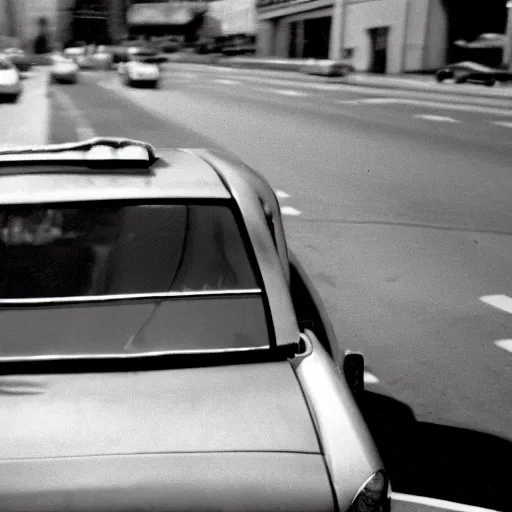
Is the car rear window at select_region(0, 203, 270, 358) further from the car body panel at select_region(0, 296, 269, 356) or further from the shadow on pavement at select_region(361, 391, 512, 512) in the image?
the shadow on pavement at select_region(361, 391, 512, 512)

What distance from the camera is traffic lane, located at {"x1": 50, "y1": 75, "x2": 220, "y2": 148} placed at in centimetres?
1721

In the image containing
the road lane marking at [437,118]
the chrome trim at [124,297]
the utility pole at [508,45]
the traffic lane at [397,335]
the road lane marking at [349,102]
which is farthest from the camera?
the utility pole at [508,45]

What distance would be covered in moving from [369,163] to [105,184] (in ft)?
39.8

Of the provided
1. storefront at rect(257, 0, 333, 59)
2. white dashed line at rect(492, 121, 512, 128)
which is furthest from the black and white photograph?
storefront at rect(257, 0, 333, 59)

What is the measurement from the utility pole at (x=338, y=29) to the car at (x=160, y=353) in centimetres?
6417

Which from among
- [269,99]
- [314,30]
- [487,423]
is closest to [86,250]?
[487,423]

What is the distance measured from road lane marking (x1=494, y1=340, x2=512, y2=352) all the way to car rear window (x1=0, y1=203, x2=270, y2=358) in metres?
3.22

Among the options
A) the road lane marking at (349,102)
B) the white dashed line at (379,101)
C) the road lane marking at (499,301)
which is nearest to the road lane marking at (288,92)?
the road lane marking at (349,102)

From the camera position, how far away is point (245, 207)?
262cm

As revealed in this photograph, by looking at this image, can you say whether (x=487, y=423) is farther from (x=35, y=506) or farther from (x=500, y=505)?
(x=35, y=506)

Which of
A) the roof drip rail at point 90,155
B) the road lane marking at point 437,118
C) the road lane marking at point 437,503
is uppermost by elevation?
the roof drip rail at point 90,155

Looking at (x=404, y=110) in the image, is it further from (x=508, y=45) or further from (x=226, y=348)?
(x=226, y=348)

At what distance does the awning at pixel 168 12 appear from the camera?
14188 centimetres

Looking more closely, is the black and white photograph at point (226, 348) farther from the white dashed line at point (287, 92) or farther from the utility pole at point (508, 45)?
the utility pole at point (508, 45)
